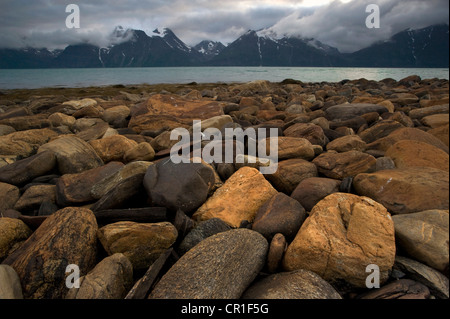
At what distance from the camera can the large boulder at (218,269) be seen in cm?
173

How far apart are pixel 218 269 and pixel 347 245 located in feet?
3.15

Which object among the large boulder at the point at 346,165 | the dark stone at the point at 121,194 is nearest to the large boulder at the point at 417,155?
the large boulder at the point at 346,165

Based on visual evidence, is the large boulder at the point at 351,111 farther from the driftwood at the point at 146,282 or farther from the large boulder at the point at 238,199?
the driftwood at the point at 146,282

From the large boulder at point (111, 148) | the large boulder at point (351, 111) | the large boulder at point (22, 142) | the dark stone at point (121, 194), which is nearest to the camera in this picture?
the dark stone at point (121, 194)

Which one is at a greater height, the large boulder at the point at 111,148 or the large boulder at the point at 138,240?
the large boulder at the point at 111,148

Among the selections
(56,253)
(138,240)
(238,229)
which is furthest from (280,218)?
(56,253)

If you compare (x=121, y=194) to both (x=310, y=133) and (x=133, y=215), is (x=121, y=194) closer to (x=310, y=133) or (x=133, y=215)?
(x=133, y=215)

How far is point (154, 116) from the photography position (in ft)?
22.4

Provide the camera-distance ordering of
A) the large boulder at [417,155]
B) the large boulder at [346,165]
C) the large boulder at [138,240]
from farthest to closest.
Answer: the large boulder at [346,165]
the large boulder at [138,240]
the large boulder at [417,155]

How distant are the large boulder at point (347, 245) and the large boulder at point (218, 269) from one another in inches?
11.9

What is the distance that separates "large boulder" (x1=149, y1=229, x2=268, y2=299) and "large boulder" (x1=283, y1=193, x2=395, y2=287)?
0.99 feet

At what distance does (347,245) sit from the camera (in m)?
1.96
